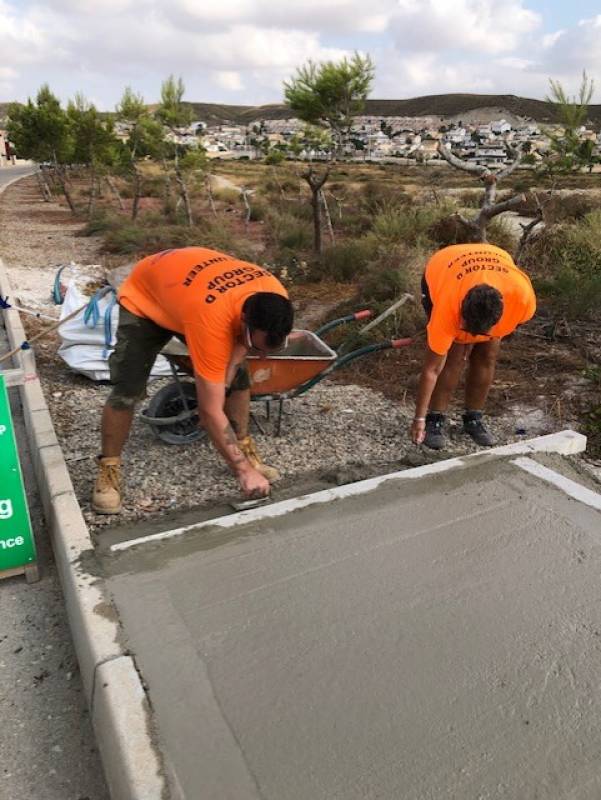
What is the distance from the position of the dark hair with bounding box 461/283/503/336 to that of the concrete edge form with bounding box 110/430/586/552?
72 centimetres

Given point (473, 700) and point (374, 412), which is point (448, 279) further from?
point (473, 700)

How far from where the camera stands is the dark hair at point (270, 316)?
2615 millimetres

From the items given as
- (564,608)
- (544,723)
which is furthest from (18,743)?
(564,608)

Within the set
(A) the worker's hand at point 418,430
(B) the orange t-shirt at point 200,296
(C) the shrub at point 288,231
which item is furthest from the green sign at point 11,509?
(C) the shrub at point 288,231

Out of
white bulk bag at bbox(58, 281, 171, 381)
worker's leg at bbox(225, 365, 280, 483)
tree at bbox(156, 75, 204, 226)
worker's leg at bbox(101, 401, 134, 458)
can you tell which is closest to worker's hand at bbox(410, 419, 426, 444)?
worker's leg at bbox(225, 365, 280, 483)

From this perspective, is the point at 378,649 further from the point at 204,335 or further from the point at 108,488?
the point at 108,488

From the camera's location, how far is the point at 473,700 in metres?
2.00

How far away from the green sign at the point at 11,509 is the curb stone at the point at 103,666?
0.49 ft

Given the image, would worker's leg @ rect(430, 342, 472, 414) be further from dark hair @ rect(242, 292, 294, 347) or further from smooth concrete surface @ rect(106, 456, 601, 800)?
dark hair @ rect(242, 292, 294, 347)

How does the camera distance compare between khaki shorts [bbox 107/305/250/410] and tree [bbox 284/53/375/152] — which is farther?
tree [bbox 284/53/375/152]

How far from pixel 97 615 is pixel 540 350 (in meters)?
4.77

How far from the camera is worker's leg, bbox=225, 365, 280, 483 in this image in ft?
11.9

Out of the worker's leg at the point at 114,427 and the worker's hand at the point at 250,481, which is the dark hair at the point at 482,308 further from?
the worker's leg at the point at 114,427

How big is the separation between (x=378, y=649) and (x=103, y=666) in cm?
94
